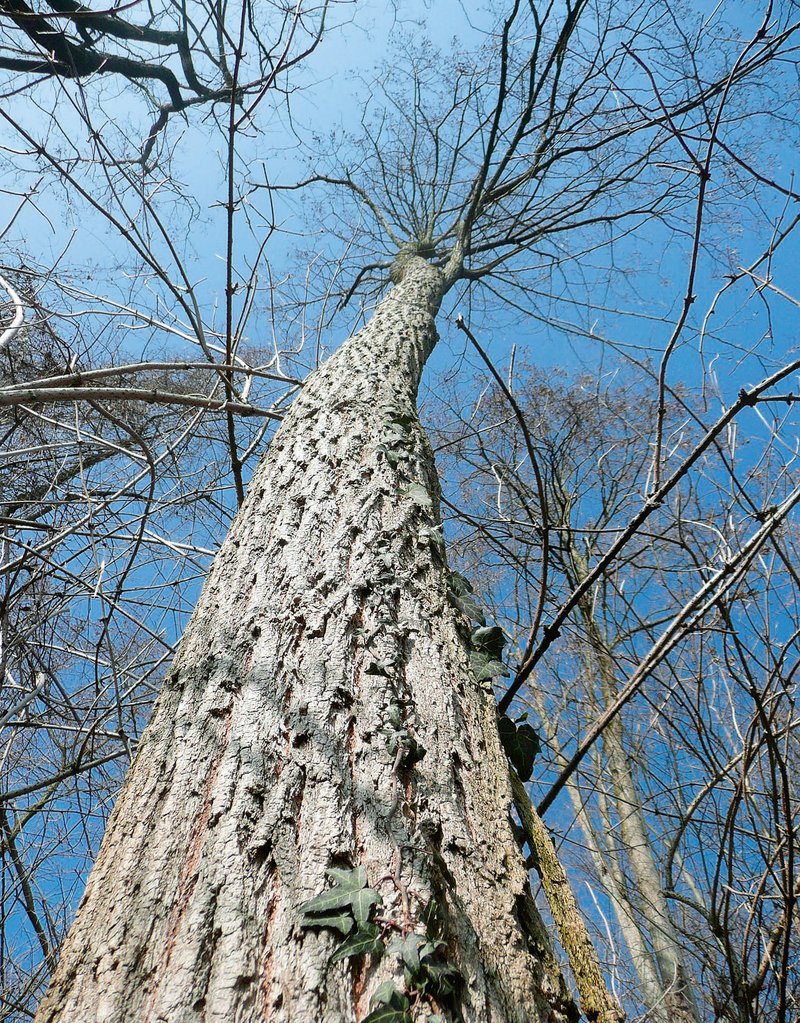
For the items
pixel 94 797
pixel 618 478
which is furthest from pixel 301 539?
pixel 618 478

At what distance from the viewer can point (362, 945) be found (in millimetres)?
642

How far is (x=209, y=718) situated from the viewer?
36.9 inches

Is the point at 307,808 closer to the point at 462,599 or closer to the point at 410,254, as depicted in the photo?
the point at 462,599

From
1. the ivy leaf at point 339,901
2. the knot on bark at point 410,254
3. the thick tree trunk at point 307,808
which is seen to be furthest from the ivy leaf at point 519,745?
the knot on bark at point 410,254

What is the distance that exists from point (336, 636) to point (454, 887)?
45 cm

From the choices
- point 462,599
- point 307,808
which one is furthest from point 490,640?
point 307,808

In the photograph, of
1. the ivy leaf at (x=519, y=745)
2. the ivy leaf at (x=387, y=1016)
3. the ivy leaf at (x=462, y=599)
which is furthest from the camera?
the ivy leaf at (x=462, y=599)

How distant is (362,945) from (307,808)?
7.3 inches

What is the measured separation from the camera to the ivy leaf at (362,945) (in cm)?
63

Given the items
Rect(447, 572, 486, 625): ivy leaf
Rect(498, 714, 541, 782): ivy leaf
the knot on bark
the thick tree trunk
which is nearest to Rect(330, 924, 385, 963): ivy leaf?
the thick tree trunk

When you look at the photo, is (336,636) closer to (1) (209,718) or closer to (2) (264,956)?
(1) (209,718)

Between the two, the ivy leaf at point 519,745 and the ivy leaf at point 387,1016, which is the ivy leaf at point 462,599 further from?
the ivy leaf at point 387,1016

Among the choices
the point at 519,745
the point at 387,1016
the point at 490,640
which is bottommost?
the point at 387,1016

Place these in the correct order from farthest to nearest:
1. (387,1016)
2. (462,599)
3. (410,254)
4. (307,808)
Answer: (410,254)
(462,599)
(307,808)
(387,1016)
